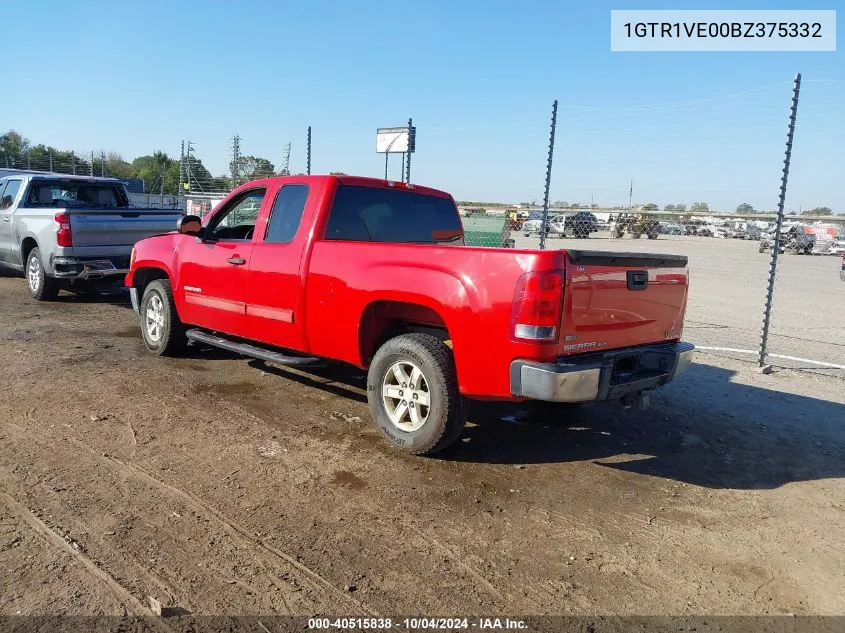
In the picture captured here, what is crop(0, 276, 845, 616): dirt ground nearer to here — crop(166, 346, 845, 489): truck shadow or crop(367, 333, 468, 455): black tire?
crop(166, 346, 845, 489): truck shadow

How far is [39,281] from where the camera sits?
992 centimetres

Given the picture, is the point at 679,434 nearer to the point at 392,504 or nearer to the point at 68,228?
the point at 392,504

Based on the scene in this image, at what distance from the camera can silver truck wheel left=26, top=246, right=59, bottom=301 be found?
387 inches

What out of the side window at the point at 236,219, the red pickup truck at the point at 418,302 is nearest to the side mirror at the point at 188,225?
the red pickup truck at the point at 418,302

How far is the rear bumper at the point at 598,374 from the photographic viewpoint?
3641mm

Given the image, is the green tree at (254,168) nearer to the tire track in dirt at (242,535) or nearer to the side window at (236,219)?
the side window at (236,219)

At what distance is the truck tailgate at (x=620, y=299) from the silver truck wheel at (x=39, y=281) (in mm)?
8910

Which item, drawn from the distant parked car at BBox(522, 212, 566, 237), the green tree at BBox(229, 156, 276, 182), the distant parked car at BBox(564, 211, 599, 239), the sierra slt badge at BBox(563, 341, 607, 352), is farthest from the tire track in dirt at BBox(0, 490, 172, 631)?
the green tree at BBox(229, 156, 276, 182)

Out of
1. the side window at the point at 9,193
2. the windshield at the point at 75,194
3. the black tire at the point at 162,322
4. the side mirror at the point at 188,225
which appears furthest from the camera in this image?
the side window at the point at 9,193

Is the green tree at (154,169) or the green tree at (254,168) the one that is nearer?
the green tree at (254,168)

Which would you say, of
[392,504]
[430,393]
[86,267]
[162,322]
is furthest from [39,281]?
[392,504]

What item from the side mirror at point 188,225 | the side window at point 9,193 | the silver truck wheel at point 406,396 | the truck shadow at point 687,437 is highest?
the side window at point 9,193

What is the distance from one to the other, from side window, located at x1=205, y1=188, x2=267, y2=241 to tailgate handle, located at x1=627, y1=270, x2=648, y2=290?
340 centimetres

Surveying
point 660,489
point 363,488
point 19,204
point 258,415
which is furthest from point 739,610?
point 19,204
